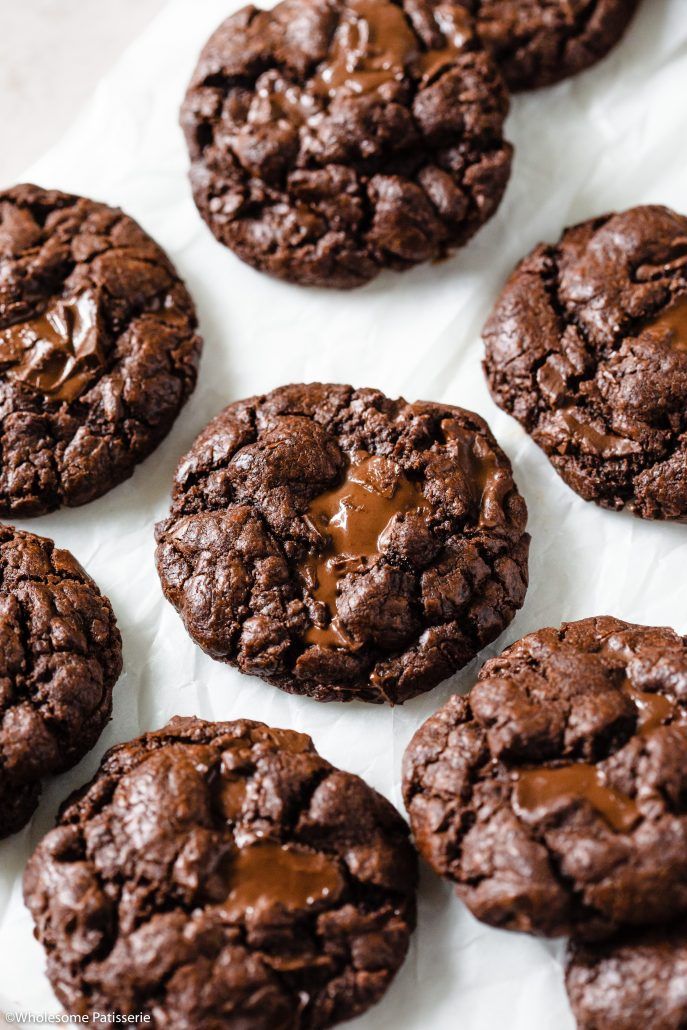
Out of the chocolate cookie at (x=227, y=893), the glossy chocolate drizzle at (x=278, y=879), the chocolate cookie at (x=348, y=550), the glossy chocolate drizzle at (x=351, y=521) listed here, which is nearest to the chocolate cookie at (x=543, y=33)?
the chocolate cookie at (x=348, y=550)

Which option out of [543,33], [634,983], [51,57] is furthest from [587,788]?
[51,57]

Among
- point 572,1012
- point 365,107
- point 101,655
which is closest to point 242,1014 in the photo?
point 572,1012

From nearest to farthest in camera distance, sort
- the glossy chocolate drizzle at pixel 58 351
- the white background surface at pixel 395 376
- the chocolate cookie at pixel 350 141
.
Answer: the white background surface at pixel 395 376, the glossy chocolate drizzle at pixel 58 351, the chocolate cookie at pixel 350 141

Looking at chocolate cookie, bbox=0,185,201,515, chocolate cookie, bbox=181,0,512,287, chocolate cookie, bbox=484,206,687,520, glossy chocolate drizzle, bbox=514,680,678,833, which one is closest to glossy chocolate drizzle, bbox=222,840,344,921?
glossy chocolate drizzle, bbox=514,680,678,833

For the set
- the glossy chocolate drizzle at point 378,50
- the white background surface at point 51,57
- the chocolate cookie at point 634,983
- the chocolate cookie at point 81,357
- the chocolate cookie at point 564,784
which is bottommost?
the chocolate cookie at point 634,983

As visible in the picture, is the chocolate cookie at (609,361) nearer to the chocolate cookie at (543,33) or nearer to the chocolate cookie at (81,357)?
the chocolate cookie at (543,33)

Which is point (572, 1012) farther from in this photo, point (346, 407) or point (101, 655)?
point (346, 407)

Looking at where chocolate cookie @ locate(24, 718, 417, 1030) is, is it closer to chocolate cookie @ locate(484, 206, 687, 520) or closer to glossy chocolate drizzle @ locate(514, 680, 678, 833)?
glossy chocolate drizzle @ locate(514, 680, 678, 833)

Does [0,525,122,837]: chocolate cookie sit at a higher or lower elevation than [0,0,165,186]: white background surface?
lower
